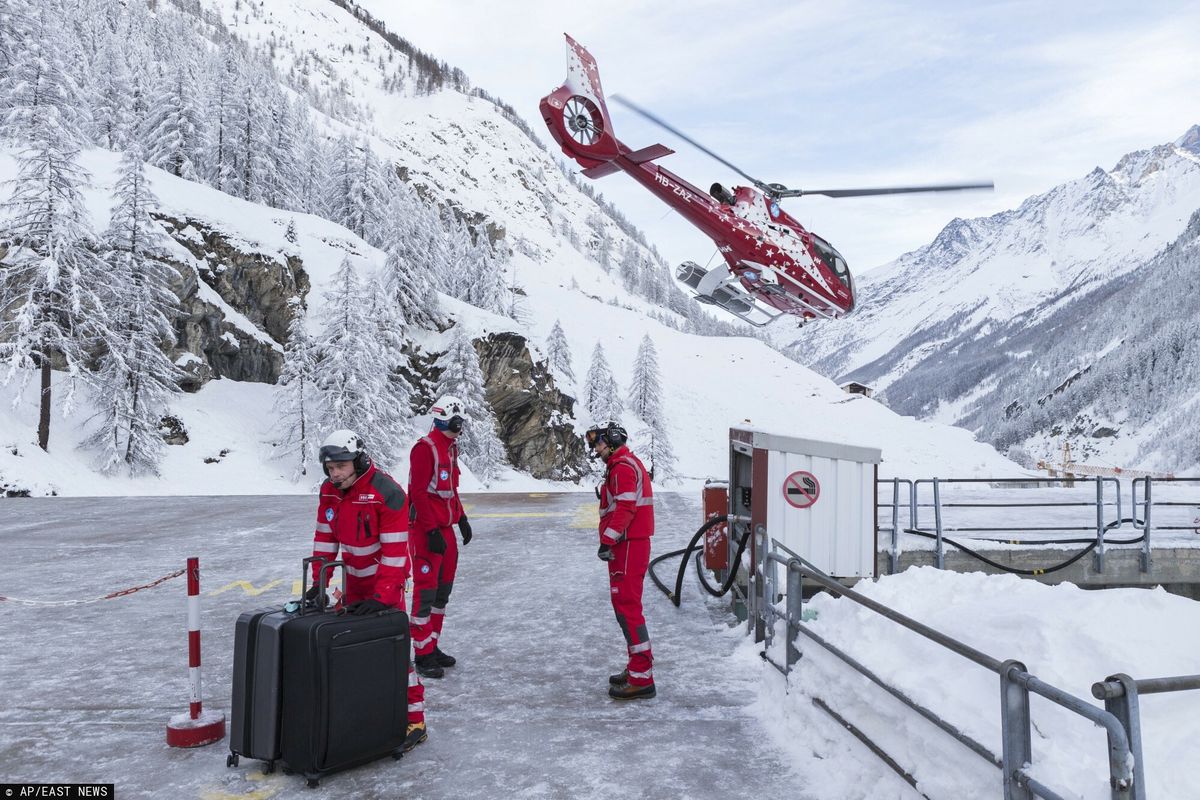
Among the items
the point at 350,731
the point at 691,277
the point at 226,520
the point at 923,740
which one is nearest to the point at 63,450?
the point at 226,520

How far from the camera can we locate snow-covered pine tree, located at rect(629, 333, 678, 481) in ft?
188

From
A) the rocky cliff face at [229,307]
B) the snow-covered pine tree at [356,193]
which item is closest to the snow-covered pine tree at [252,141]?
the snow-covered pine tree at [356,193]

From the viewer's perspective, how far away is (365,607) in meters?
4.74

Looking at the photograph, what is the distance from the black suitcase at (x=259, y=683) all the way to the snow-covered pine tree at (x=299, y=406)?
31.2 m

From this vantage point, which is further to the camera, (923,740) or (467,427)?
(467,427)

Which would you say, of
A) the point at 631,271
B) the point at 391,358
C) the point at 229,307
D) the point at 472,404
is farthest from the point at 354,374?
the point at 631,271

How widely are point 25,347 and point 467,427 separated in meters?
19.5

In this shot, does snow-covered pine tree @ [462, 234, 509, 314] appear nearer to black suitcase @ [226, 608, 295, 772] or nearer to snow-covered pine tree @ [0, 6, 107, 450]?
snow-covered pine tree @ [0, 6, 107, 450]

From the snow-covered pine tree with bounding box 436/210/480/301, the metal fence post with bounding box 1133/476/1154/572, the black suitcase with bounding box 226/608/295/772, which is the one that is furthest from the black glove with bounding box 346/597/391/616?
the snow-covered pine tree with bounding box 436/210/480/301

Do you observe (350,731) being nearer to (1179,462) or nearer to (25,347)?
(25,347)

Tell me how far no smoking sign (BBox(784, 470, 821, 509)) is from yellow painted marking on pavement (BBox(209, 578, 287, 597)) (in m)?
6.66

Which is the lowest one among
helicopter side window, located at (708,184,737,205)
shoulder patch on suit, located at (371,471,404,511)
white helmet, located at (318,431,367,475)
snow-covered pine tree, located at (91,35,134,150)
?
shoulder patch on suit, located at (371,471,404,511)

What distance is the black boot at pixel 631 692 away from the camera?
20.1 feet

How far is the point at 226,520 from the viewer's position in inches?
635
